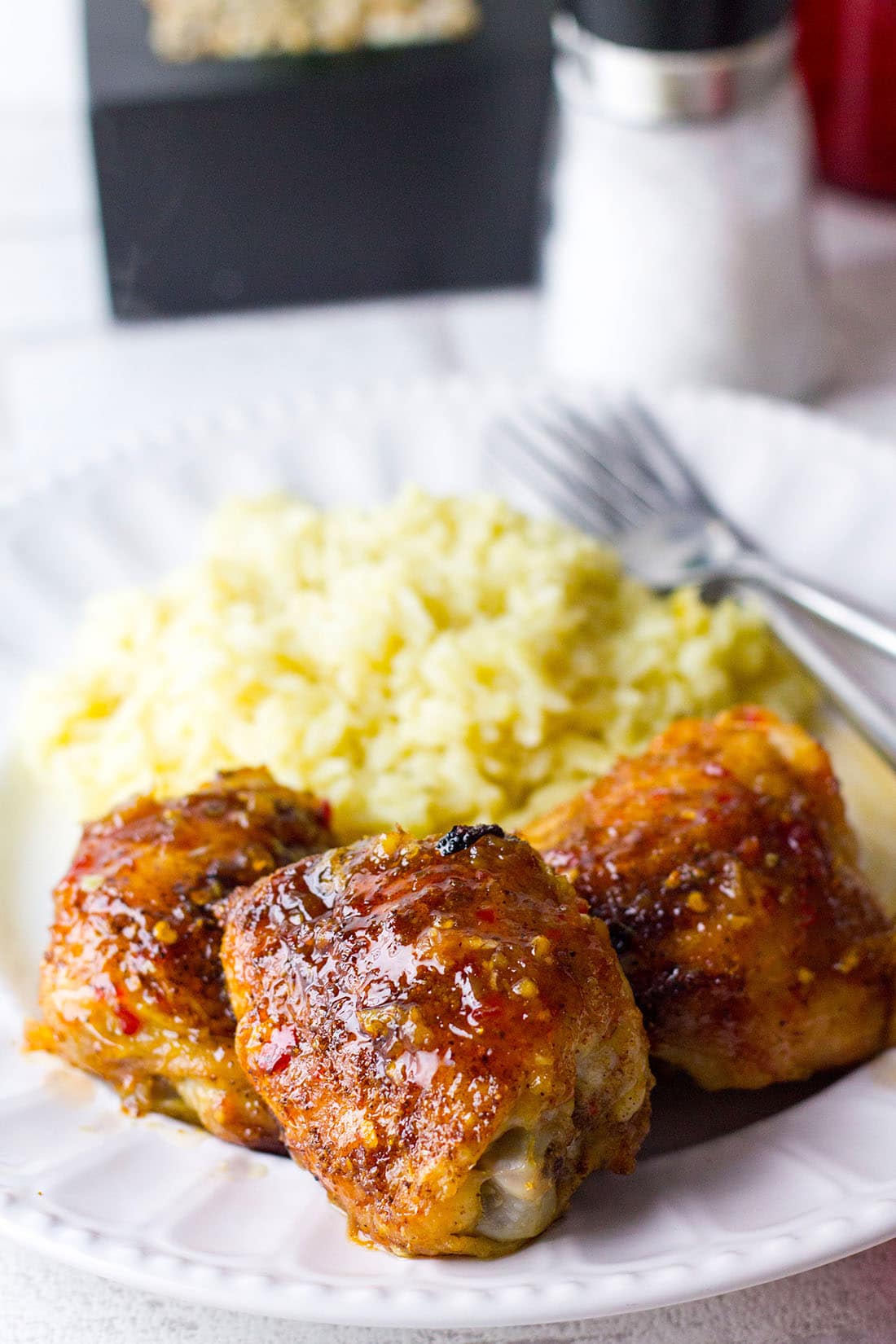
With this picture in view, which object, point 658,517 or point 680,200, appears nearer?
point 658,517

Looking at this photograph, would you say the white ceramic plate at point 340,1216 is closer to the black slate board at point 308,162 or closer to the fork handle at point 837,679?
the fork handle at point 837,679

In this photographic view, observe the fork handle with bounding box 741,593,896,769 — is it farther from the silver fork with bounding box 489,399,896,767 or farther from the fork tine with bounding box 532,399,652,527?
the fork tine with bounding box 532,399,652,527

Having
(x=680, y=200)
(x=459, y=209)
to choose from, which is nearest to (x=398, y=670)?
(x=680, y=200)

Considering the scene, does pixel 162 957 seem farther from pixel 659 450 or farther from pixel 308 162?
pixel 308 162

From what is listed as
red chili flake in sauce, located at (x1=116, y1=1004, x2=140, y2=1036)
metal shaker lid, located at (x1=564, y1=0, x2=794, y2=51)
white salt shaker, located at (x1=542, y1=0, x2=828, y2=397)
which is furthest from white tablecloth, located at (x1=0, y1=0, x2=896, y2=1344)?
red chili flake in sauce, located at (x1=116, y1=1004, x2=140, y2=1036)

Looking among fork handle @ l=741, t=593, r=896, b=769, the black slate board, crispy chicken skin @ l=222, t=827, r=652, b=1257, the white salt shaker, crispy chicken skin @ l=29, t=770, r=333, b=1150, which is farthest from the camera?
the black slate board
